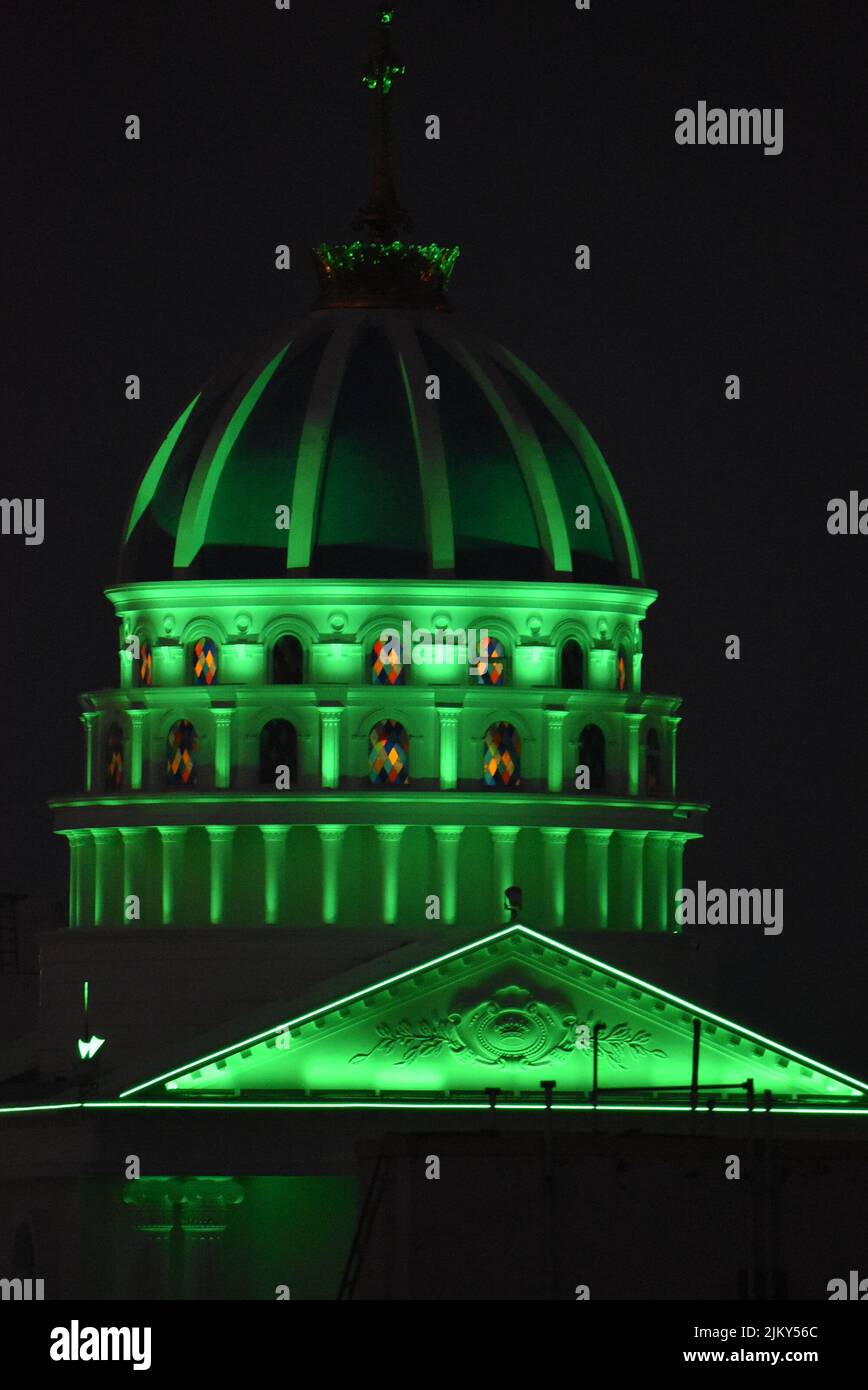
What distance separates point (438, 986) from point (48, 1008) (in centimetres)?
1714

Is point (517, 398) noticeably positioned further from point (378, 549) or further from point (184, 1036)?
point (184, 1036)

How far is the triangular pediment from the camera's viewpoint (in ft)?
511

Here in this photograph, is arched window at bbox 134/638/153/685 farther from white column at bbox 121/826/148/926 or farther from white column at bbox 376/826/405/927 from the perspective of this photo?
white column at bbox 376/826/405/927

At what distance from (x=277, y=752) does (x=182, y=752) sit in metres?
2.48

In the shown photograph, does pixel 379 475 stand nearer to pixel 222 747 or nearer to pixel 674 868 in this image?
pixel 222 747

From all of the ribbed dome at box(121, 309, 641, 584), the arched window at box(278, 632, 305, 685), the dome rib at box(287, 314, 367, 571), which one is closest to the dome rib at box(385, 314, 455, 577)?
the ribbed dome at box(121, 309, 641, 584)

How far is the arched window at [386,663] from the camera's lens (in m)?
170

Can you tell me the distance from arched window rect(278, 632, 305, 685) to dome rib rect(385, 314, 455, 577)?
385 cm

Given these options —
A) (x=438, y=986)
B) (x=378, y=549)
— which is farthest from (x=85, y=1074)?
(x=378, y=549)

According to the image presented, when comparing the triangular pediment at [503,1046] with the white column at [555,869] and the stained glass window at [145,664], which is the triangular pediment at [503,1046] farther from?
the stained glass window at [145,664]

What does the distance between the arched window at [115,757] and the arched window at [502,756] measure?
29.9 feet

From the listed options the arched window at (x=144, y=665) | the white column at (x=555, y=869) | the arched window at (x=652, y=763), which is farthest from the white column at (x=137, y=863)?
the arched window at (x=652, y=763)
